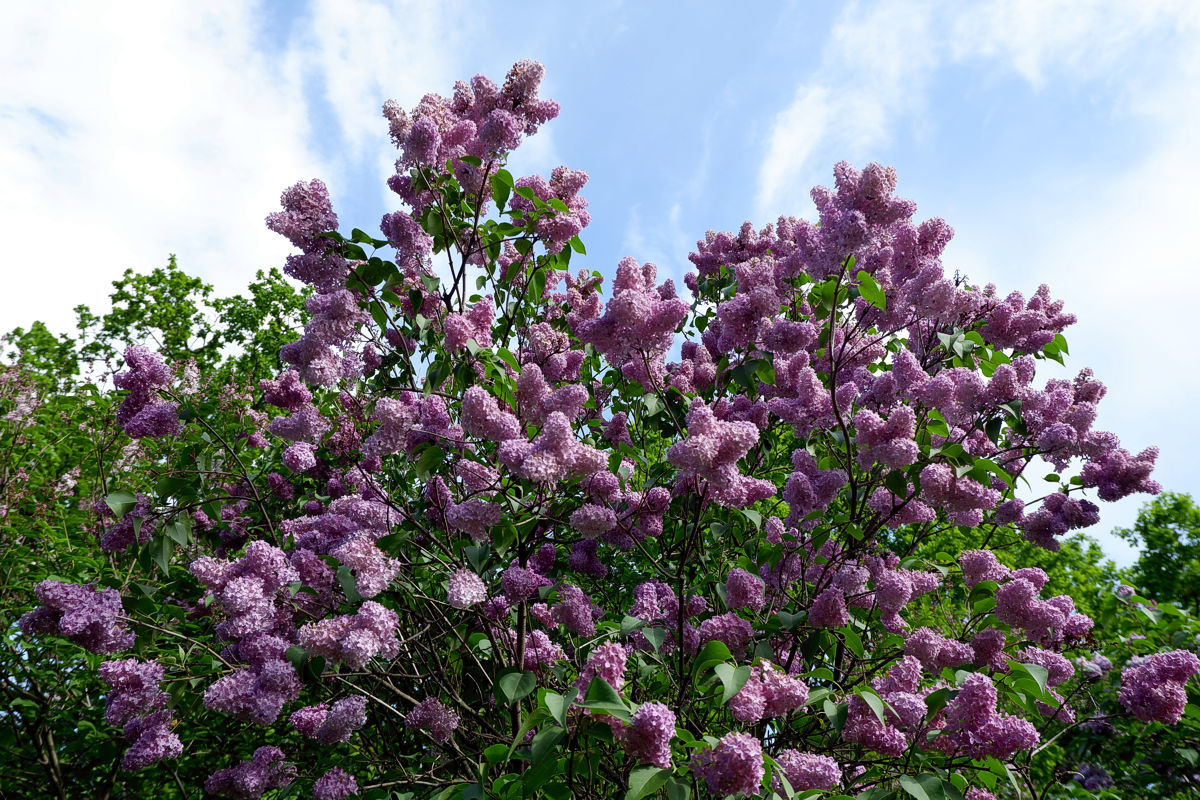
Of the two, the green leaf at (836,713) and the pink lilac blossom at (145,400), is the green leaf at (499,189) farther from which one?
the green leaf at (836,713)

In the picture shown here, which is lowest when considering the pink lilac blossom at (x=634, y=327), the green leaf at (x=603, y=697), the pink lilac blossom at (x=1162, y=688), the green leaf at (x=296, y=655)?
the green leaf at (x=296, y=655)

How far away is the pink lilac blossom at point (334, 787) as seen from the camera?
9.61 ft

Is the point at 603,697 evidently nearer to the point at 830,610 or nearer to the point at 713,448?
the point at 713,448

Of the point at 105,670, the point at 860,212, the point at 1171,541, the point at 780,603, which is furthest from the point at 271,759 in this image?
the point at 1171,541

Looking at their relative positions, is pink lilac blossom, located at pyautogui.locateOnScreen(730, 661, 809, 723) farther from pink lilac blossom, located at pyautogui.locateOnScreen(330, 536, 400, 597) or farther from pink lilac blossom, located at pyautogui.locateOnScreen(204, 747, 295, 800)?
pink lilac blossom, located at pyautogui.locateOnScreen(204, 747, 295, 800)

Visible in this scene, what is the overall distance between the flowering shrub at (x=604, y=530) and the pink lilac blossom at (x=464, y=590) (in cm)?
2

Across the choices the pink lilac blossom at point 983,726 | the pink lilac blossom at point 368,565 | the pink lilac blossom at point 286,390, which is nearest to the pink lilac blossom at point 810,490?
the pink lilac blossom at point 983,726

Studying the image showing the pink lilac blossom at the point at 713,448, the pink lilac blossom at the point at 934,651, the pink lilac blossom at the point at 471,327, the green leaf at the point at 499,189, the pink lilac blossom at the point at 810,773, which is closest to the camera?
the pink lilac blossom at the point at 810,773

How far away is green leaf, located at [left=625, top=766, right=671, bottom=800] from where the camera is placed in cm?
192

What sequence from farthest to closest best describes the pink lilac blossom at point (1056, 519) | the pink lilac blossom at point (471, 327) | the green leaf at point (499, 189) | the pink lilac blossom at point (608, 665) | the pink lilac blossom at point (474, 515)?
the pink lilac blossom at point (1056, 519), the green leaf at point (499, 189), the pink lilac blossom at point (471, 327), the pink lilac blossom at point (474, 515), the pink lilac blossom at point (608, 665)

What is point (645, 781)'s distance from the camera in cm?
197

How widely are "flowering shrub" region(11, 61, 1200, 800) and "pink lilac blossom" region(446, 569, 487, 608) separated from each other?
0.05 ft

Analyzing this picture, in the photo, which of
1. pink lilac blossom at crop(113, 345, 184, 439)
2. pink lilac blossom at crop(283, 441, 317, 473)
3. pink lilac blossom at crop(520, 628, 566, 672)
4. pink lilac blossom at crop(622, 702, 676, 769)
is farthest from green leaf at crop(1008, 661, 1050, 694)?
pink lilac blossom at crop(113, 345, 184, 439)

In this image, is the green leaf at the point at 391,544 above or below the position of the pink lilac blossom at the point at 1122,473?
below
